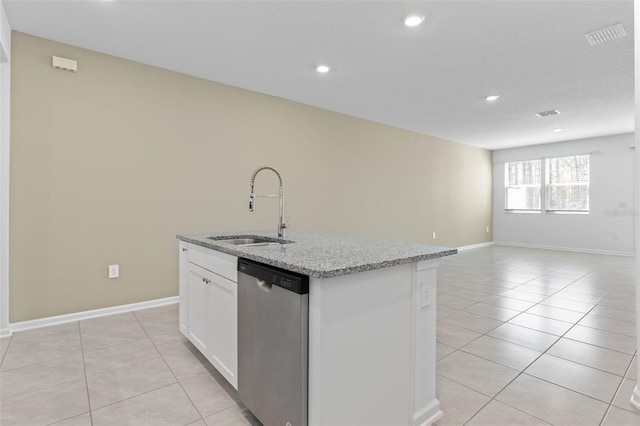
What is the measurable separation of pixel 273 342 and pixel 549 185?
886 centimetres

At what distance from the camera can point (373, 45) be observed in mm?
3035

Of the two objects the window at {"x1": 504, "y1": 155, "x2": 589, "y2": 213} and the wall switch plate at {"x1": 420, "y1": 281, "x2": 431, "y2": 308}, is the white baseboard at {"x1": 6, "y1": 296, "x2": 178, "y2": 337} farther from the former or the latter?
the window at {"x1": 504, "y1": 155, "x2": 589, "y2": 213}

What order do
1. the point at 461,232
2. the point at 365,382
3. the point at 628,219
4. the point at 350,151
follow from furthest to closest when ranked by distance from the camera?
the point at 461,232, the point at 628,219, the point at 350,151, the point at 365,382

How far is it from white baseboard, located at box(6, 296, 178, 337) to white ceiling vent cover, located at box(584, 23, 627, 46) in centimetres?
479

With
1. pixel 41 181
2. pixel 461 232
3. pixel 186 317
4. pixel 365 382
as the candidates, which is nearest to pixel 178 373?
pixel 186 317

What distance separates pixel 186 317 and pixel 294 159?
9.25ft

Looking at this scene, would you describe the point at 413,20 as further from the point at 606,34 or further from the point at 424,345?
the point at 424,345

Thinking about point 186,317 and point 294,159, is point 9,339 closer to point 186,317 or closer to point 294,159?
point 186,317

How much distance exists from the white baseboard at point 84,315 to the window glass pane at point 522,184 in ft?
27.8

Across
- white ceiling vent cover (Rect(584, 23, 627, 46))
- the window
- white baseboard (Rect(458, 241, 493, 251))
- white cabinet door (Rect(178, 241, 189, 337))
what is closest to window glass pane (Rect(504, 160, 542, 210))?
the window

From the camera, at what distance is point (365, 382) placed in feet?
4.55

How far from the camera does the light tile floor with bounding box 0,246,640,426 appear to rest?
68.1 inches

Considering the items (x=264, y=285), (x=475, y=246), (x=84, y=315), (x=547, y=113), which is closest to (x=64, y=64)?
(x=84, y=315)

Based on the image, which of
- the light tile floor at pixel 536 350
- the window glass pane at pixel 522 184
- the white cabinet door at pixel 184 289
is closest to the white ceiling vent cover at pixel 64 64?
the white cabinet door at pixel 184 289
